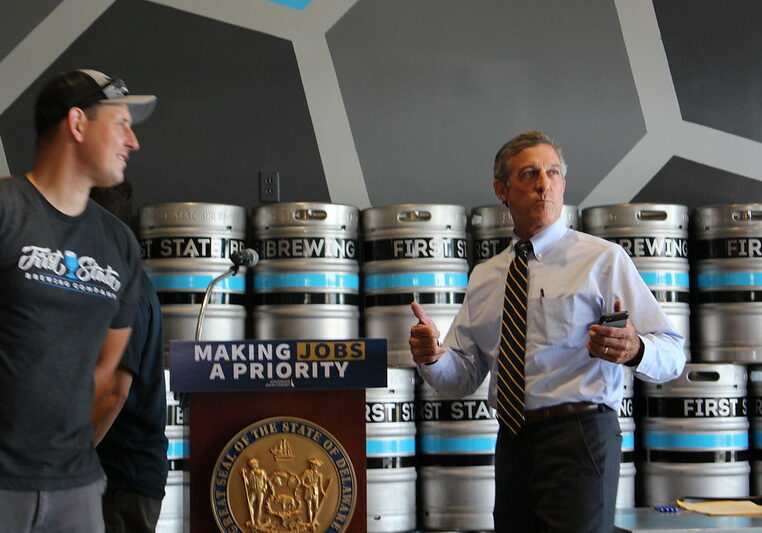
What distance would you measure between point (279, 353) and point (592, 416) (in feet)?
2.52

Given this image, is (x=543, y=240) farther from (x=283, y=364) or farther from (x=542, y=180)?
(x=283, y=364)

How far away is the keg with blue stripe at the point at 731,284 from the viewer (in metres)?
4.13

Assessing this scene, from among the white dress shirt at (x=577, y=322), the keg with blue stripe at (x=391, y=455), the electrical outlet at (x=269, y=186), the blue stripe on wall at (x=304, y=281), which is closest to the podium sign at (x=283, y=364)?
the white dress shirt at (x=577, y=322)

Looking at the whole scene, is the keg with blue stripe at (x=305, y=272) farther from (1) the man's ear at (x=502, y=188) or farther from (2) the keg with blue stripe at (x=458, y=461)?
(1) the man's ear at (x=502, y=188)

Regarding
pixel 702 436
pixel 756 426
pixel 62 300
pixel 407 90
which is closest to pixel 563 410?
pixel 62 300

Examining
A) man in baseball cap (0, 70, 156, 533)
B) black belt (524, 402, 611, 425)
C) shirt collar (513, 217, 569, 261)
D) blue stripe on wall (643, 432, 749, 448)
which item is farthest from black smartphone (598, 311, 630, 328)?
blue stripe on wall (643, 432, 749, 448)

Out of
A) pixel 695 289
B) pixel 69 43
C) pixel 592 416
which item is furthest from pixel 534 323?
pixel 69 43

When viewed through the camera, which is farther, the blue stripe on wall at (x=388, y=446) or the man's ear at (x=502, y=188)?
the blue stripe on wall at (x=388, y=446)

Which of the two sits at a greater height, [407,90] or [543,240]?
[407,90]

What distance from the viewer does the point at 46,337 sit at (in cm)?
181

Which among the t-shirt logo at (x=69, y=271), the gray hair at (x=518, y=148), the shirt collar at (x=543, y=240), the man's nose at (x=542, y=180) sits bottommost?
the t-shirt logo at (x=69, y=271)

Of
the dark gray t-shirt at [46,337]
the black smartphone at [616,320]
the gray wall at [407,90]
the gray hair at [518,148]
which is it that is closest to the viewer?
the dark gray t-shirt at [46,337]

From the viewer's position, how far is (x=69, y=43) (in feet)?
14.7

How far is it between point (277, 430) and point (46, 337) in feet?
2.77
